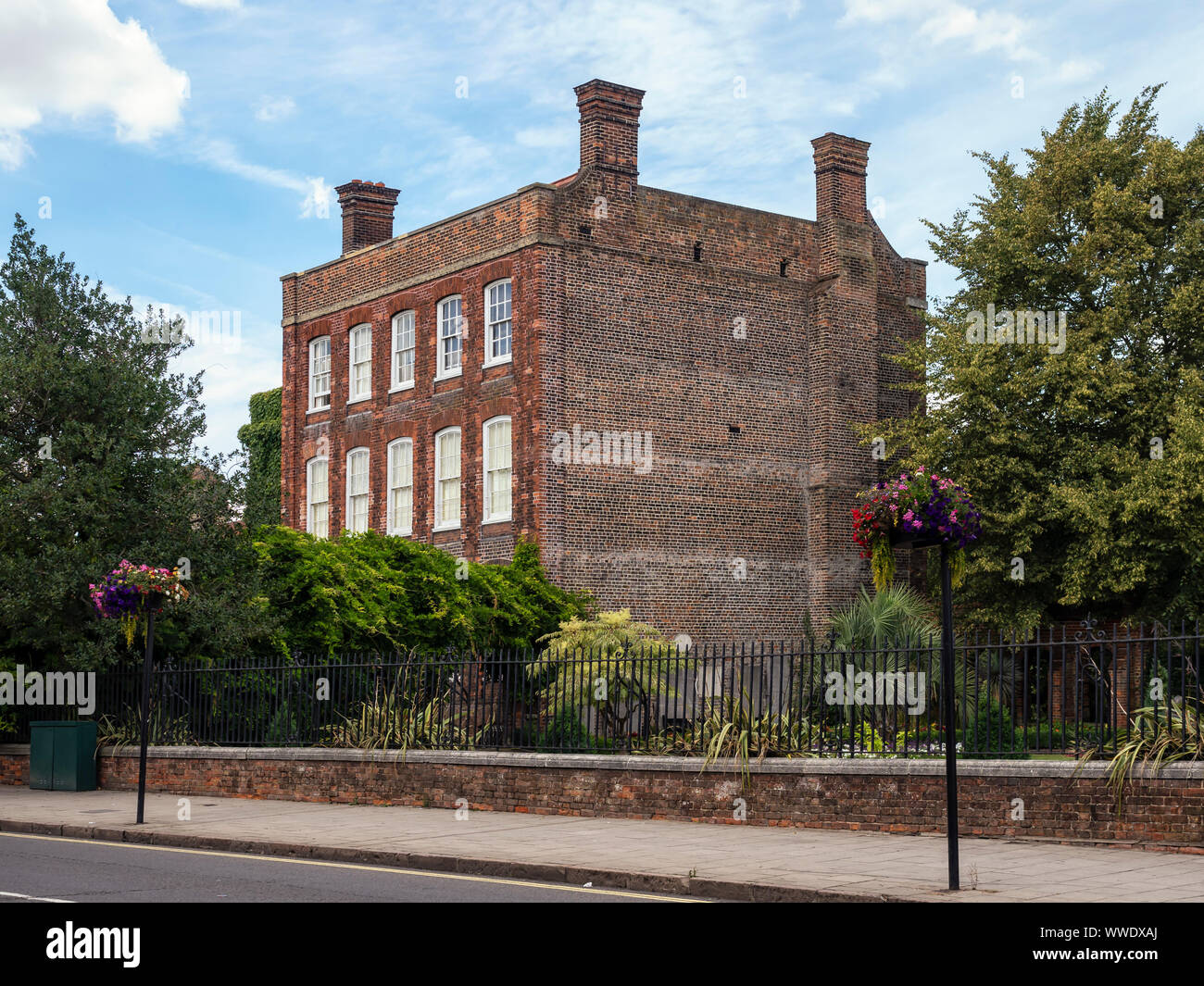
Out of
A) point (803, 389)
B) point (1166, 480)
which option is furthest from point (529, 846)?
point (803, 389)

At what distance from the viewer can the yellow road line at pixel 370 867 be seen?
11766 millimetres

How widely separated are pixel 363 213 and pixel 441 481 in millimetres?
10233

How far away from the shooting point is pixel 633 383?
3141 cm

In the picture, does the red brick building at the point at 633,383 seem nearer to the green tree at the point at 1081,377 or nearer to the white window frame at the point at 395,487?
the white window frame at the point at 395,487

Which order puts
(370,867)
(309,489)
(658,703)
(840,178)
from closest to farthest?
(370,867) < (658,703) < (840,178) < (309,489)

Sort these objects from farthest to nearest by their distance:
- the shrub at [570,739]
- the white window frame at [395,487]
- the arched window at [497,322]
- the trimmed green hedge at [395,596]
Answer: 1. the white window frame at [395,487]
2. the arched window at [497,322]
3. the trimmed green hedge at [395,596]
4. the shrub at [570,739]

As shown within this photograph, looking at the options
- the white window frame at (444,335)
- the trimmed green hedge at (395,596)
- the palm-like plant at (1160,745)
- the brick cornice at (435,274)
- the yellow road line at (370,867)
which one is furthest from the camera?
the white window frame at (444,335)

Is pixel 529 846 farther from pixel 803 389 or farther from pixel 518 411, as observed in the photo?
pixel 803 389

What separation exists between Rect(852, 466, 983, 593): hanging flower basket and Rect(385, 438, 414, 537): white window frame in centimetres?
2290

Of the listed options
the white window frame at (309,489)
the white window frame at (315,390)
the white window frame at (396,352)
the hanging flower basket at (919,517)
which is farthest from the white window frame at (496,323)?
the hanging flower basket at (919,517)

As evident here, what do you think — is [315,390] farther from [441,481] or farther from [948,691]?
[948,691]

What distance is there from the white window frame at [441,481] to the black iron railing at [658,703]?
8.72 meters

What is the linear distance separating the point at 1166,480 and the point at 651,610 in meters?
10.9

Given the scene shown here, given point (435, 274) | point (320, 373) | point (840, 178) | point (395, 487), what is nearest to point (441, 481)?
point (395, 487)
